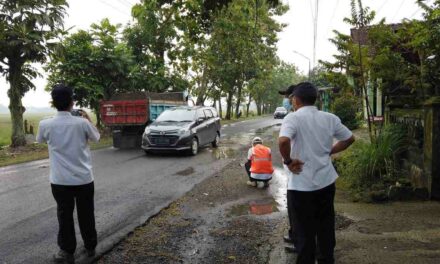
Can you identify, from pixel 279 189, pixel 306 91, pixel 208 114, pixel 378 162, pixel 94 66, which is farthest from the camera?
pixel 94 66

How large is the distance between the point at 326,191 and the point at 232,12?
434cm

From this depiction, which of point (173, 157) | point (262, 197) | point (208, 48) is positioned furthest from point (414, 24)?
point (208, 48)

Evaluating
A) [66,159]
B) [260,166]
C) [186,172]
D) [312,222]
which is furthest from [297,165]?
[186,172]

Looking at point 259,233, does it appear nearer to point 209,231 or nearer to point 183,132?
point 209,231

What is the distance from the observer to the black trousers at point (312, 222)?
3.67m

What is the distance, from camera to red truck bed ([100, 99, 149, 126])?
1702 cm

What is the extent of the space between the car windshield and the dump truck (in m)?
1.59

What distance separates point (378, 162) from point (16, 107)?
15773 mm

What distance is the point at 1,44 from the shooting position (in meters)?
16.2

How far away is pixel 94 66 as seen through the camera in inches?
857

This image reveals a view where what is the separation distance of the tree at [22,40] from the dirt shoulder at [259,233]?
12400mm

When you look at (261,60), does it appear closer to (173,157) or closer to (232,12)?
(173,157)

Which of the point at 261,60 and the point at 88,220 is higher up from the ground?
the point at 261,60

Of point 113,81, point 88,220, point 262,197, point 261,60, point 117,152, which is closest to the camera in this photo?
point 88,220
